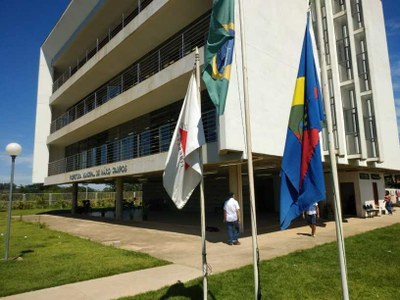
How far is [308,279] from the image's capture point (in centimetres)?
692

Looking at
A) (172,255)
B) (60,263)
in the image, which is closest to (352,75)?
(172,255)

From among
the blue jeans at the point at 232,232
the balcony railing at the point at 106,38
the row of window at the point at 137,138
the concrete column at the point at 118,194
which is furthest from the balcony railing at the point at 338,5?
the concrete column at the point at 118,194

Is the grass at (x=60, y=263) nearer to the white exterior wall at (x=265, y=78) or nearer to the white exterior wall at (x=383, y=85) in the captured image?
the white exterior wall at (x=265, y=78)

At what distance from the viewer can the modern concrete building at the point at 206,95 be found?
12664 mm

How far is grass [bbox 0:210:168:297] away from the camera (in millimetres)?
7312

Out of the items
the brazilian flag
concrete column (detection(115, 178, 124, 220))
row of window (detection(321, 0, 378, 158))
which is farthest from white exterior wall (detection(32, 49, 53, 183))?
the brazilian flag

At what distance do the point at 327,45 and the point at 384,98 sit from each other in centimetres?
695

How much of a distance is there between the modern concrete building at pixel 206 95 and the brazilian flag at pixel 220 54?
5282 mm

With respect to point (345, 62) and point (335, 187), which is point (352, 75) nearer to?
point (345, 62)

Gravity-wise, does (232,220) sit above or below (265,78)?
below

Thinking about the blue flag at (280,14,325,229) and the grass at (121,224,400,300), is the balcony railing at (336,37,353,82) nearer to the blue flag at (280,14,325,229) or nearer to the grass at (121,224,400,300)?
the grass at (121,224,400,300)

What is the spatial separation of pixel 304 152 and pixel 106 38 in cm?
2317

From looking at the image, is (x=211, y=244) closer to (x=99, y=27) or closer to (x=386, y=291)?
(x=386, y=291)

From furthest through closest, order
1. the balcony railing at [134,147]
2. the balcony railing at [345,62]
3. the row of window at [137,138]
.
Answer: the balcony railing at [345,62] < the row of window at [137,138] < the balcony railing at [134,147]
